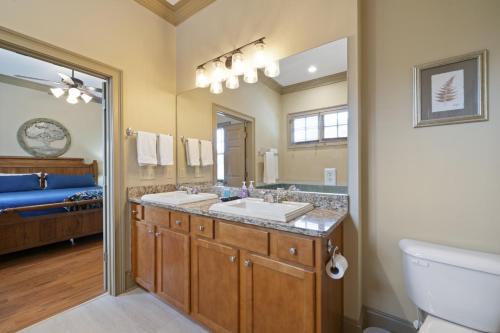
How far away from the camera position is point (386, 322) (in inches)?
58.7

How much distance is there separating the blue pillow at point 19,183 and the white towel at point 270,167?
452 cm

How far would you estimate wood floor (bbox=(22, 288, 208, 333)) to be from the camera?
5.33 ft

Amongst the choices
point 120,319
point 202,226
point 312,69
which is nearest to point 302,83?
point 312,69

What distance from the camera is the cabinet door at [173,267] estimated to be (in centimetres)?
166

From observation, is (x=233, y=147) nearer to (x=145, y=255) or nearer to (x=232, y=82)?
(x=232, y=82)

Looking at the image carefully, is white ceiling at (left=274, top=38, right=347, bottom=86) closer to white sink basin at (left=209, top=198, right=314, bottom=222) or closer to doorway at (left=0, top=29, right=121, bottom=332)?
white sink basin at (left=209, top=198, right=314, bottom=222)

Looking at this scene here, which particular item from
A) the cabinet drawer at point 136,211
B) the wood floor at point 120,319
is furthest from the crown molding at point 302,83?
the wood floor at point 120,319

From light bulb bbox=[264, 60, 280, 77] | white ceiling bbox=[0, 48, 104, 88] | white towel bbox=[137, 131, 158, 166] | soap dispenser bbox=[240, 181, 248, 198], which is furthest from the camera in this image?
white ceiling bbox=[0, 48, 104, 88]

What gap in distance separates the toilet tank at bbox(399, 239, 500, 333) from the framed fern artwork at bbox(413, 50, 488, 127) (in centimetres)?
74

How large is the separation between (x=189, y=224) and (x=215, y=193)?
2.32 ft

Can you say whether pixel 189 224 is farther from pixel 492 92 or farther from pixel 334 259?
pixel 492 92

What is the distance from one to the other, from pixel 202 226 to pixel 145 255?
2.80 feet

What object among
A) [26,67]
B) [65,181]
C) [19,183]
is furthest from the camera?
[65,181]

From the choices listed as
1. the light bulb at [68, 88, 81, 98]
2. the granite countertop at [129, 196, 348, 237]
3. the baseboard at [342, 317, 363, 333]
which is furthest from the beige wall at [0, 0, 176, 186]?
the baseboard at [342, 317, 363, 333]
